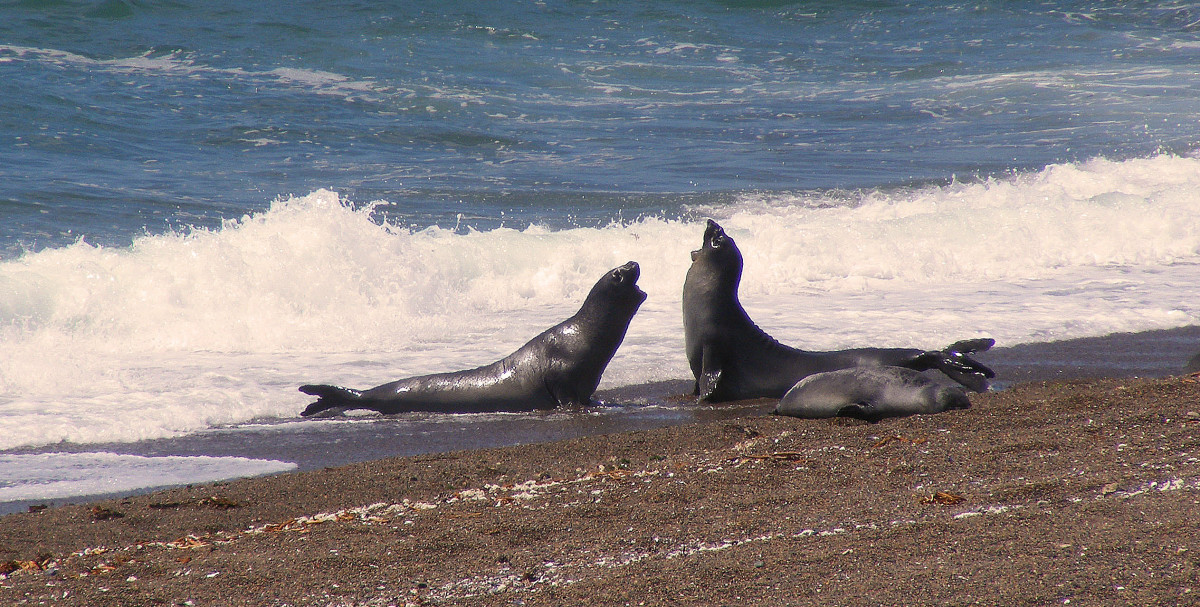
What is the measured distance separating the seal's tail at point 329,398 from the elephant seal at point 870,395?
2.49 meters

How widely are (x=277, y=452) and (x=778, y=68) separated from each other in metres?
21.1

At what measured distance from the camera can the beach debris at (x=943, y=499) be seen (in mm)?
3604

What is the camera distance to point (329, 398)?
20.7 ft

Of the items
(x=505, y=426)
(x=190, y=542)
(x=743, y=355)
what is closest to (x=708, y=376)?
(x=743, y=355)

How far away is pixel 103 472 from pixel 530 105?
15.8 m

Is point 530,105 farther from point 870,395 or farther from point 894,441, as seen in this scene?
point 894,441

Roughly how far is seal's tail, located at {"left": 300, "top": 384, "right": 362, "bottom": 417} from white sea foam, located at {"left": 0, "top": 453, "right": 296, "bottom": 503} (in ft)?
2.98

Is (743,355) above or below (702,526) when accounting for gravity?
above

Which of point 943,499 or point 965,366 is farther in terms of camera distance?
point 965,366

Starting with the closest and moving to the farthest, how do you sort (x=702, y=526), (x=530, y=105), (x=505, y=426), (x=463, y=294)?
1. (x=702, y=526)
2. (x=505, y=426)
3. (x=463, y=294)
4. (x=530, y=105)

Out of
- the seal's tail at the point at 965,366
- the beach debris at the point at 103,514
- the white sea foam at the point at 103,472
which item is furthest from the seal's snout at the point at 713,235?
the beach debris at the point at 103,514

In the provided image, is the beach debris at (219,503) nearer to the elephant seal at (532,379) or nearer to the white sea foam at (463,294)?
the white sea foam at (463,294)

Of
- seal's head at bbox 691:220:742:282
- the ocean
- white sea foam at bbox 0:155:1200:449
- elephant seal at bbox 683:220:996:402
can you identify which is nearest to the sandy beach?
the ocean

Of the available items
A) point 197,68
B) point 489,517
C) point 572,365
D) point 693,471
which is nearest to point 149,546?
point 489,517
